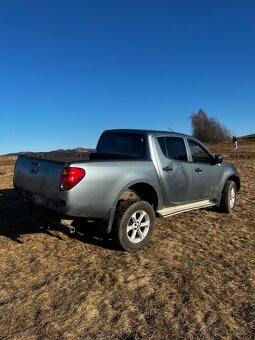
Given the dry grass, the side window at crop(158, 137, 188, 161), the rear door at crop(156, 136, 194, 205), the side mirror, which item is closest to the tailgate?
the dry grass

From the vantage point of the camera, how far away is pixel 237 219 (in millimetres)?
7840

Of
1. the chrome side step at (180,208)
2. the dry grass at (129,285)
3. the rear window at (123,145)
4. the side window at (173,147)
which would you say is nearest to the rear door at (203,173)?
the chrome side step at (180,208)

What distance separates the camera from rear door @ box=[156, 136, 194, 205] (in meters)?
6.43

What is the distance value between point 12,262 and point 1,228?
6.10 ft

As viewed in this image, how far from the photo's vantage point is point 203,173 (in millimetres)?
7395

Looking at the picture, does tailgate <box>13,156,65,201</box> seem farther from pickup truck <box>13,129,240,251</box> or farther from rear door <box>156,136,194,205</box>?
rear door <box>156,136,194,205</box>

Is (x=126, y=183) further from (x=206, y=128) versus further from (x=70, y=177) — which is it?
(x=206, y=128)

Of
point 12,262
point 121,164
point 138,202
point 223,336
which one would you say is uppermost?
point 121,164

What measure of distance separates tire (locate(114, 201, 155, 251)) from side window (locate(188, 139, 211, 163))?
197cm

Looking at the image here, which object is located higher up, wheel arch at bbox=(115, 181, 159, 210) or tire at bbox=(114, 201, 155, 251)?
wheel arch at bbox=(115, 181, 159, 210)

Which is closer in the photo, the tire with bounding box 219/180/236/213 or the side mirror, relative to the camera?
the side mirror

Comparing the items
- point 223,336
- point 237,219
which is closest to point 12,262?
point 223,336

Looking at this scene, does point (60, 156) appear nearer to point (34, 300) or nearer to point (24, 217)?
point (24, 217)

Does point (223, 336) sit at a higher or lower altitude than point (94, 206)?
lower
